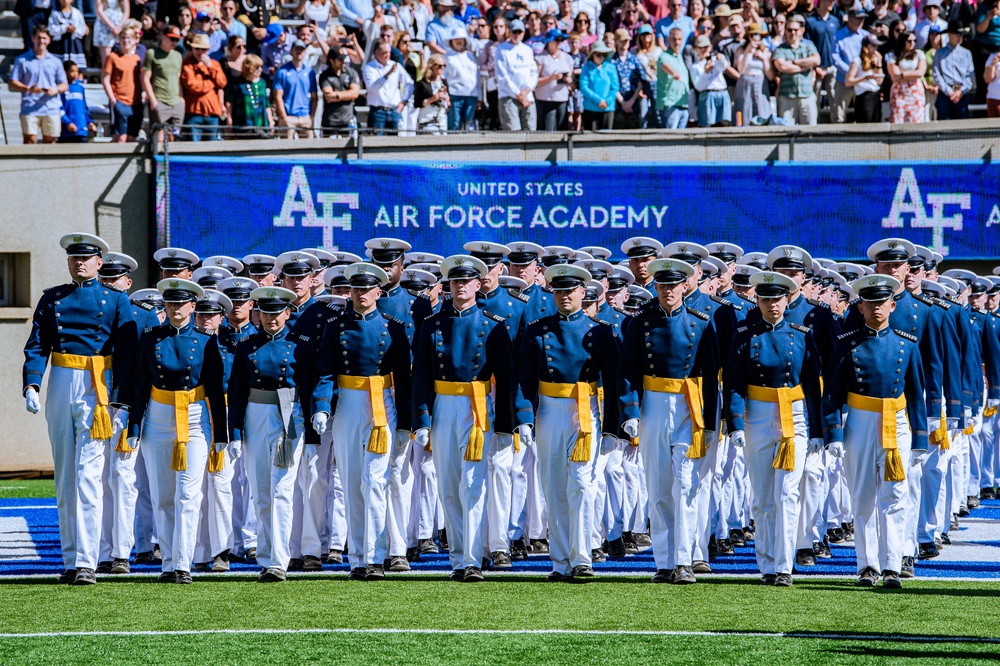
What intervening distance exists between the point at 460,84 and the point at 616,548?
8330 millimetres

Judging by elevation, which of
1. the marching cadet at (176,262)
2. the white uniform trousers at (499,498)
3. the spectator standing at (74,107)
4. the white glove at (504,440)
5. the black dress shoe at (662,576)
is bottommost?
the black dress shoe at (662,576)

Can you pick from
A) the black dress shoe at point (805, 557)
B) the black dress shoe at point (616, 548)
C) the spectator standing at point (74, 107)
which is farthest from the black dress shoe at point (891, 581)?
the spectator standing at point (74, 107)

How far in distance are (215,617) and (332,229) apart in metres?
9.50

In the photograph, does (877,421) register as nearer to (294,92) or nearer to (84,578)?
(84,578)

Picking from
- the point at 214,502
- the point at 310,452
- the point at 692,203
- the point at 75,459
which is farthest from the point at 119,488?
the point at 692,203

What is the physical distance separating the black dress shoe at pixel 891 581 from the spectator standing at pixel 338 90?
9773 millimetres

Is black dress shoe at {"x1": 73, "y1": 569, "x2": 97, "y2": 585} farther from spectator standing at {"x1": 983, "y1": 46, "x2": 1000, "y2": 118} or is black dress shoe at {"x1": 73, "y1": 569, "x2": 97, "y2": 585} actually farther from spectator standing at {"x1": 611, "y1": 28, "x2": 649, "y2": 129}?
spectator standing at {"x1": 983, "y1": 46, "x2": 1000, "y2": 118}

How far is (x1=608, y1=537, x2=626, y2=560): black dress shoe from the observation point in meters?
11.9

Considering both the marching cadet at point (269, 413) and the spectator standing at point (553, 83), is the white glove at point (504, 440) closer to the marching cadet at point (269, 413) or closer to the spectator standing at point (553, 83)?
the marching cadet at point (269, 413)

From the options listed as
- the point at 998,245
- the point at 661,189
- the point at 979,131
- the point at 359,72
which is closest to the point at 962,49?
the point at 979,131

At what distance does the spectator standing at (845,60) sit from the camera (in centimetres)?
1950

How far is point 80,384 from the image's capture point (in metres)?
10.7

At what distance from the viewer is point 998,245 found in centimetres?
1856

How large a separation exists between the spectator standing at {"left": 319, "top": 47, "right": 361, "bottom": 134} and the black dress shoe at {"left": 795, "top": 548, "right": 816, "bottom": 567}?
8.73 m
